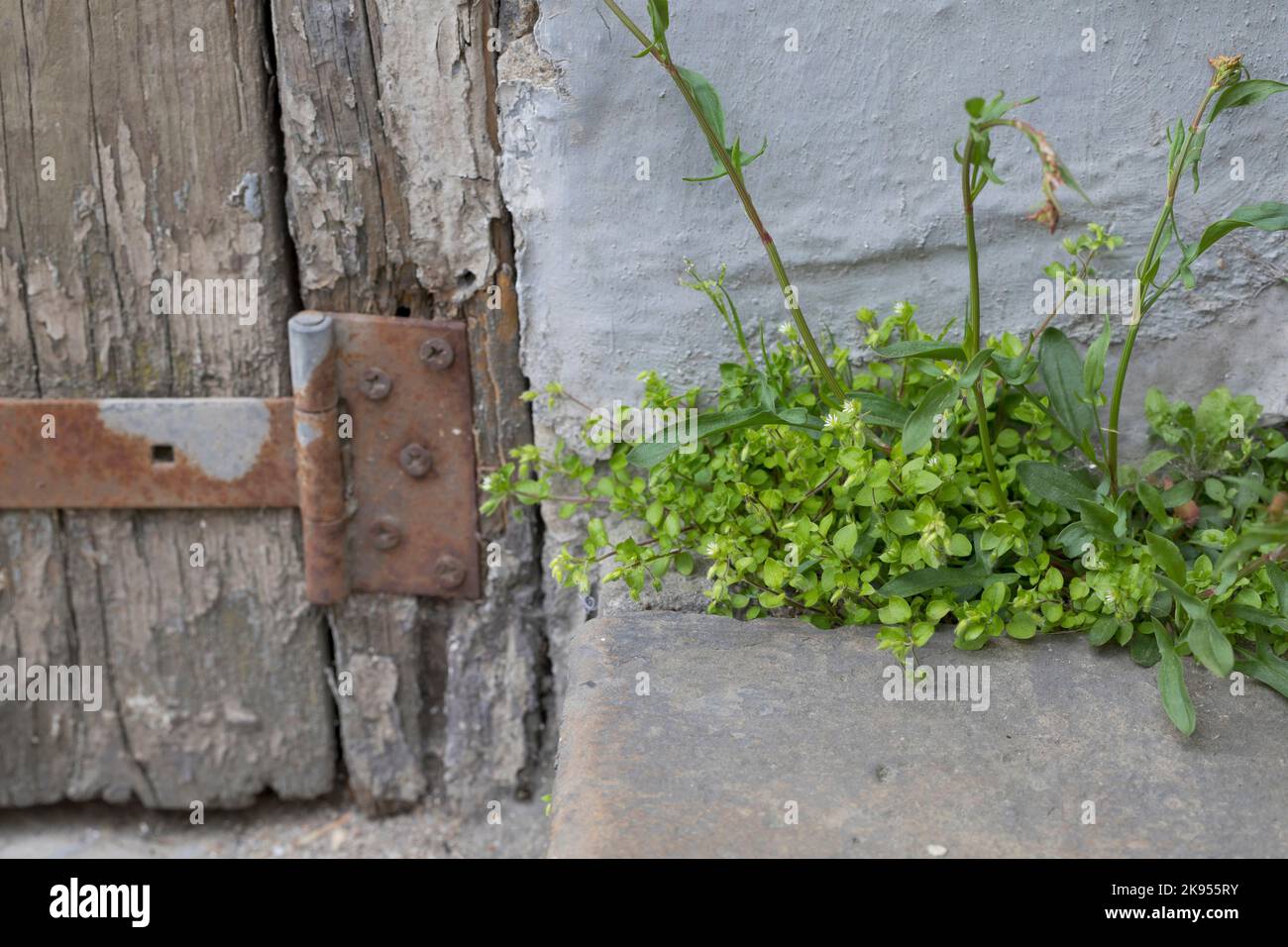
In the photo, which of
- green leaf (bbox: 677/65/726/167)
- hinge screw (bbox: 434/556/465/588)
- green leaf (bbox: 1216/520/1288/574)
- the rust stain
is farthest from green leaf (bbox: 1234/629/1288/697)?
the rust stain

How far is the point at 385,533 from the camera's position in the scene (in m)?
2.16

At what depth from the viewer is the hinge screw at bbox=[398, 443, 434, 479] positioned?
211 cm

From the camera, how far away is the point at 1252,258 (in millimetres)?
1913

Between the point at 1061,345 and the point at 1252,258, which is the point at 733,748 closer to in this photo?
the point at 1061,345

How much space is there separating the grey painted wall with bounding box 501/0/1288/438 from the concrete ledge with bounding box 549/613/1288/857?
51 cm

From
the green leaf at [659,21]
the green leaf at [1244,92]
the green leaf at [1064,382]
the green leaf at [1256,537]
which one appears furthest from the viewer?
the green leaf at [1064,382]

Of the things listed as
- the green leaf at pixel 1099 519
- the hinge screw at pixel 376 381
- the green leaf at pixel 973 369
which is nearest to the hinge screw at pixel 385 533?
the hinge screw at pixel 376 381

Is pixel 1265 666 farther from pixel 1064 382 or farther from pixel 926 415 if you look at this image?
pixel 926 415

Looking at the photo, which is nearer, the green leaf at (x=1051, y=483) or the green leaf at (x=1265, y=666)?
the green leaf at (x=1265, y=666)

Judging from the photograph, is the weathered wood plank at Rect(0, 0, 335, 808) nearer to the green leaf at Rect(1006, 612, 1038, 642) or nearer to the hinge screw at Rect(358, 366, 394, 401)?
the hinge screw at Rect(358, 366, 394, 401)

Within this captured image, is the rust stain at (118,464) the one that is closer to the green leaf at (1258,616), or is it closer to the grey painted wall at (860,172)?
the grey painted wall at (860,172)

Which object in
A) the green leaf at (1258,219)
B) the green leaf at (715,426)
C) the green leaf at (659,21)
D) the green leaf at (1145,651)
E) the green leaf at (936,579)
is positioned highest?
the green leaf at (659,21)

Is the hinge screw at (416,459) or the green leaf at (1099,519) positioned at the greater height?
the hinge screw at (416,459)

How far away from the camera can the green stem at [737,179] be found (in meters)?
1.67
